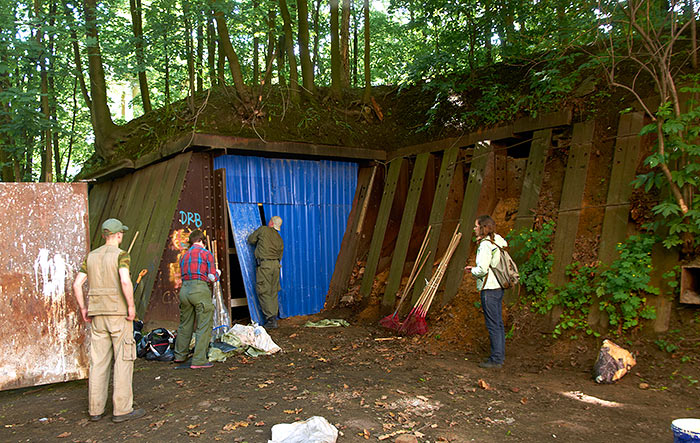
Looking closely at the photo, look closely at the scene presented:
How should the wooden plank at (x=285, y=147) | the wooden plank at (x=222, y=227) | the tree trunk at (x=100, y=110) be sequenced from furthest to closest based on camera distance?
the tree trunk at (x=100, y=110) → the wooden plank at (x=222, y=227) → the wooden plank at (x=285, y=147)

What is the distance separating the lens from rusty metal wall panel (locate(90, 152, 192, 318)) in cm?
887

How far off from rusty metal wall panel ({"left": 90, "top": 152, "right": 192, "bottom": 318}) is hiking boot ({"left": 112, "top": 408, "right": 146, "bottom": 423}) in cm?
373

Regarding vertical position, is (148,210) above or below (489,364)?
above

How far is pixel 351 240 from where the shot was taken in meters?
10.9

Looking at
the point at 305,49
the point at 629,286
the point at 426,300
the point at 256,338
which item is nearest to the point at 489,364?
the point at 629,286

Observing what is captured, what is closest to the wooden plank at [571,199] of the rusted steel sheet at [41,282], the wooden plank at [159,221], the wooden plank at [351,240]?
the wooden plank at [351,240]

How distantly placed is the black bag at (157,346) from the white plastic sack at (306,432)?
11.8ft

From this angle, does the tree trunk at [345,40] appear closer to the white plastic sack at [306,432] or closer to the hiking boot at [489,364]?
the hiking boot at [489,364]

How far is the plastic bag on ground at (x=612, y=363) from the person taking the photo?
5.61m

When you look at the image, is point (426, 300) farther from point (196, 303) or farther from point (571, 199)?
point (196, 303)

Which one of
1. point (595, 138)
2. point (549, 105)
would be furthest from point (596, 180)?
point (549, 105)

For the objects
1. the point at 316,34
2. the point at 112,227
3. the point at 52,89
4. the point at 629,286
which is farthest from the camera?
the point at 316,34

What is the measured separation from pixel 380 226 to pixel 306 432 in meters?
6.61

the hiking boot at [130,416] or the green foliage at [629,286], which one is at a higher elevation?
the green foliage at [629,286]
